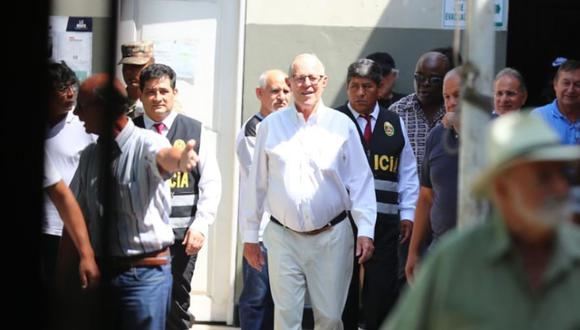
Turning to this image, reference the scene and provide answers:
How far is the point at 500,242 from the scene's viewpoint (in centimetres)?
336

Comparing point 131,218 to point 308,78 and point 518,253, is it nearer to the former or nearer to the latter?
point 308,78

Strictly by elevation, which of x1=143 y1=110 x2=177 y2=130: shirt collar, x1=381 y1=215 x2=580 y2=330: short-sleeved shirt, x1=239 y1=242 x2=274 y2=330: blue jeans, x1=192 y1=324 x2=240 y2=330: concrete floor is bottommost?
x1=192 y1=324 x2=240 y2=330: concrete floor

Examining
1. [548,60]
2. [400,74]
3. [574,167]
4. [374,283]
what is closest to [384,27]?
[400,74]

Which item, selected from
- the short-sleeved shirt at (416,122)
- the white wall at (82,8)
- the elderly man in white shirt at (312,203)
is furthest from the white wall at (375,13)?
the elderly man in white shirt at (312,203)

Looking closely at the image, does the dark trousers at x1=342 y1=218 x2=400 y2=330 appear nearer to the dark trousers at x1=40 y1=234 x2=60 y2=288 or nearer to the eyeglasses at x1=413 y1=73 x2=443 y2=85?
the eyeglasses at x1=413 y1=73 x2=443 y2=85

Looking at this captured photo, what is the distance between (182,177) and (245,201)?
1.38 ft

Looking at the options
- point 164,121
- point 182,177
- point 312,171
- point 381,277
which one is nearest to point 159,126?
point 164,121

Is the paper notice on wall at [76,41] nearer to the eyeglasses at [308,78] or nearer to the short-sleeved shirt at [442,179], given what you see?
the eyeglasses at [308,78]

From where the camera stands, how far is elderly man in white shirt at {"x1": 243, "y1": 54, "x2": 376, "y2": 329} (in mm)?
7281

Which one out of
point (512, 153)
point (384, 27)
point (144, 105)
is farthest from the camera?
point (384, 27)

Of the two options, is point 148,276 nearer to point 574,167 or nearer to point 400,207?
point 400,207

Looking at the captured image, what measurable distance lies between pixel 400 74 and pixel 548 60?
1.19 m

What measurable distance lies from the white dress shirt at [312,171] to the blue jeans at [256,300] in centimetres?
72

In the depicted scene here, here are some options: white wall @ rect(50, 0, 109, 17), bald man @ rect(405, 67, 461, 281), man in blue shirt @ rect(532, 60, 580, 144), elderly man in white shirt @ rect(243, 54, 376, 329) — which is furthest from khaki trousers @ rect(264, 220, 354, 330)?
white wall @ rect(50, 0, 109, 17)
